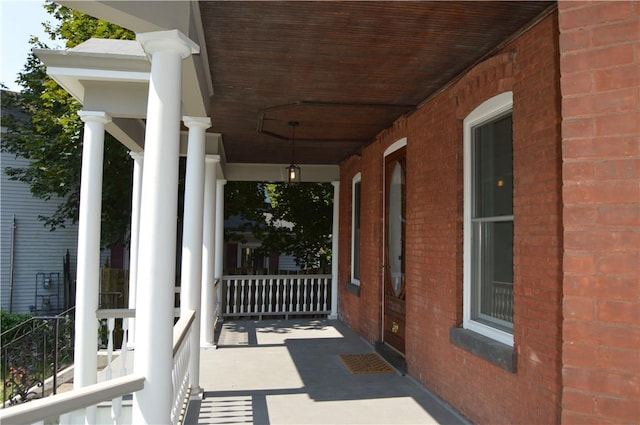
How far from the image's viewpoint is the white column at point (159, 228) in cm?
274

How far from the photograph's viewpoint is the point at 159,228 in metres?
2.83

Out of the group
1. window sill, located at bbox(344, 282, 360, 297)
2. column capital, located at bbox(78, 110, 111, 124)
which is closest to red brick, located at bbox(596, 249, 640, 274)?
column capital, located at bbox(78, 110, 111, 124)

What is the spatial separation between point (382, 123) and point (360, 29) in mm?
3059

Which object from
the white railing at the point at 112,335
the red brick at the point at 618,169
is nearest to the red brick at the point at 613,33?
the red brick at the point at 618,169

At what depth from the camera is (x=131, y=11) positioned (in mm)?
2531

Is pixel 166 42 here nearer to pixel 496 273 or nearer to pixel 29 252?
pixel 496 273

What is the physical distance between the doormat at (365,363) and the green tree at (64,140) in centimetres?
785

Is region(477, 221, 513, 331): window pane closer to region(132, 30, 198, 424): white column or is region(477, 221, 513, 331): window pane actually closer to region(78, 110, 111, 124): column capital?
region(132, 30, 198, 424): white column

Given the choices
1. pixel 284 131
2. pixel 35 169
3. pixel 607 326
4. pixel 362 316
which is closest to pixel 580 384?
pixel 607 326

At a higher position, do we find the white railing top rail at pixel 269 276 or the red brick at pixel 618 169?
the red brick at pixel 618 169

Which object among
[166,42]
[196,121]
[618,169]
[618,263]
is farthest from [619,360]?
[196,121]

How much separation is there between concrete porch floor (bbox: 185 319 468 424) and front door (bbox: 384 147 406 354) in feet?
2.06

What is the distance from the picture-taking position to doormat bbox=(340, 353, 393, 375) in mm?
5828

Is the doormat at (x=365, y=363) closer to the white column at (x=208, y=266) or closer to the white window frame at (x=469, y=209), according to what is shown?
the white window frame at (x=469, y=209)
